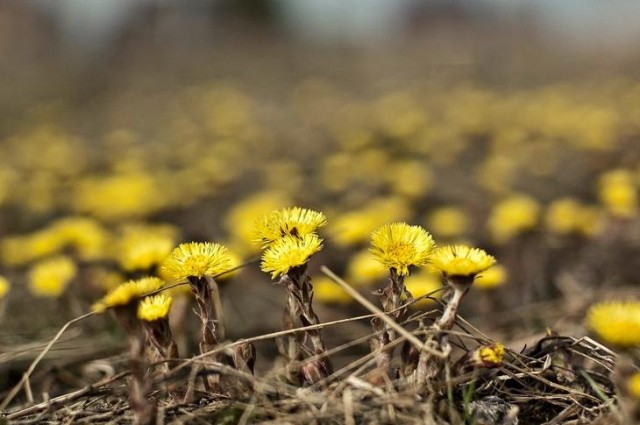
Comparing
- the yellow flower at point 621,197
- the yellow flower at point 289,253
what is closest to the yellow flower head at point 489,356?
the yellow flower at point 289,253

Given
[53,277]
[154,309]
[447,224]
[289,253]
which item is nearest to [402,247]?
[289,253]

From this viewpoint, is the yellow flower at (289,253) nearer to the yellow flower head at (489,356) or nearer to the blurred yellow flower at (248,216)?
the yellow flower head at (489,356)

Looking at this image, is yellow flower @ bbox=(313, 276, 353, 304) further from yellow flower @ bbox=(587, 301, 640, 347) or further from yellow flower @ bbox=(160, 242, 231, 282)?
yellow flower @ bbox=(587, 301, 640, 347)

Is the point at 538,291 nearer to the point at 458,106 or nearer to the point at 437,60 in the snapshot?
the point at 458,106

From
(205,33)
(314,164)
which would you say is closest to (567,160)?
(314,164)

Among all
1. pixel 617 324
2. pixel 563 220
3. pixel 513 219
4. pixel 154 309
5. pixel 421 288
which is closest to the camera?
pixel 617 324

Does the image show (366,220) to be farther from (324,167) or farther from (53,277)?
(324,167)
